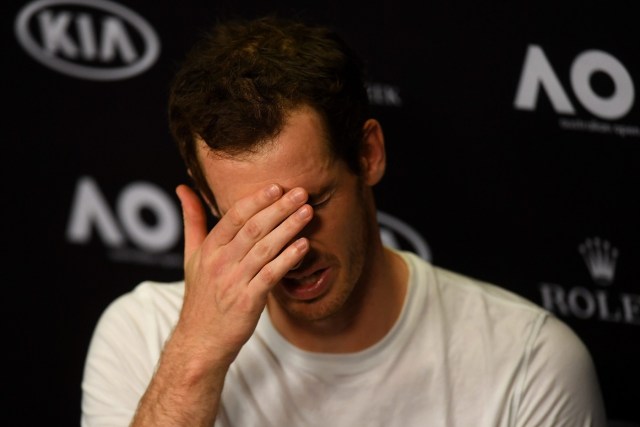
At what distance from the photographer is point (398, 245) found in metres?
2.55

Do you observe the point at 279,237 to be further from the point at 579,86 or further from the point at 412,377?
the point at 579,86

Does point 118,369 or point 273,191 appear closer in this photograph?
point 273,191

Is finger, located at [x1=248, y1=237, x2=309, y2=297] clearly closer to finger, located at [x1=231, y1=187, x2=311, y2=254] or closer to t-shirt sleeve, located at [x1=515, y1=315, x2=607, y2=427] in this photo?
finger, located at [x1=231, y1=187, x2=311, y2=254]

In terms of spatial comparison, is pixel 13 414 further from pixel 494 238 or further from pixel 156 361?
pixel 494 238

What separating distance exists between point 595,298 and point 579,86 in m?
0.52

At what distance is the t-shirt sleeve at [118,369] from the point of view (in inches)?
74.6

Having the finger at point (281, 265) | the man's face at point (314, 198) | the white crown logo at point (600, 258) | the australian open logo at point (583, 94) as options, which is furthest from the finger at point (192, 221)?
the white crown logo at point (600, 258)

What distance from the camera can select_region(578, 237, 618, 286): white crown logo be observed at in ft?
8.03

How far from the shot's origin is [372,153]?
1.88 metres

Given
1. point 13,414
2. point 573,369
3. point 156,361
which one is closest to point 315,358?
point 156,361

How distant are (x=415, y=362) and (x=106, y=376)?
0.58 m

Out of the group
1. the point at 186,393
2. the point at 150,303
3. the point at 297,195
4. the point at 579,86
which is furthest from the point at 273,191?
the point at 579,86

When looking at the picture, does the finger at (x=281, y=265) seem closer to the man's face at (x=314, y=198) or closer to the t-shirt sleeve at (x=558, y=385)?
the man's face at (x=314, y=198)

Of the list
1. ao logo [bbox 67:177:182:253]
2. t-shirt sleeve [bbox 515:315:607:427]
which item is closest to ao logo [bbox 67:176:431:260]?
ao logo [bbox 67:177:182:253]
